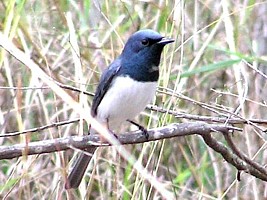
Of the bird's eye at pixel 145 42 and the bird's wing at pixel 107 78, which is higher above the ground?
the bird's eye at pixel 145 42

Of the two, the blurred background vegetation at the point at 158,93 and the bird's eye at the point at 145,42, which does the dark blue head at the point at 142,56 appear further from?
the blurred background vegetation at the point at 158,93

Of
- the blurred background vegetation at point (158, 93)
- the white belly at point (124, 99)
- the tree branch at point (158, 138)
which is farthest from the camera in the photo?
the blurred background vegetation at point (158, 93)

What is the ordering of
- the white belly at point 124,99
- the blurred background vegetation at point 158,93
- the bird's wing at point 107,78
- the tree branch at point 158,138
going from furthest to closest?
the blurred background vegetation at point 158,93
the bird's wing at point 107,78
the white belly at point 124,99
the tree branch at point 158,138

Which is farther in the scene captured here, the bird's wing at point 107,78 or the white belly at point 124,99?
the bird's wing at point 107,78

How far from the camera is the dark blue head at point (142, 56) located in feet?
6.91

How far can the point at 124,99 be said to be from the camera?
212cm

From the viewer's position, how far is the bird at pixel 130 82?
2.08 meters

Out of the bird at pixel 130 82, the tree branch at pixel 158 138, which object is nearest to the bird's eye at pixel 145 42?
the bird at pixel 130 82

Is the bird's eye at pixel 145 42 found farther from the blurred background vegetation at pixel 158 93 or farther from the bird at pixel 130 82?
the blurred background vegetation at pixel 158 93

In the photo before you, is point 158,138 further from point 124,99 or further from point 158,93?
point 158,93

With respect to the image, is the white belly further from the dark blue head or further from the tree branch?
the tree branch

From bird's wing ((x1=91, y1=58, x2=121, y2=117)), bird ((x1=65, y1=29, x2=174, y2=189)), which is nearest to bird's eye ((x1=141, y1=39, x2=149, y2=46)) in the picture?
bird ((x1=65, y1=29, x2=174, y2=189))

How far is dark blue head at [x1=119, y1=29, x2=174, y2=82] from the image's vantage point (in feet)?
6.91

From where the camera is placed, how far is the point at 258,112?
2605 mm
